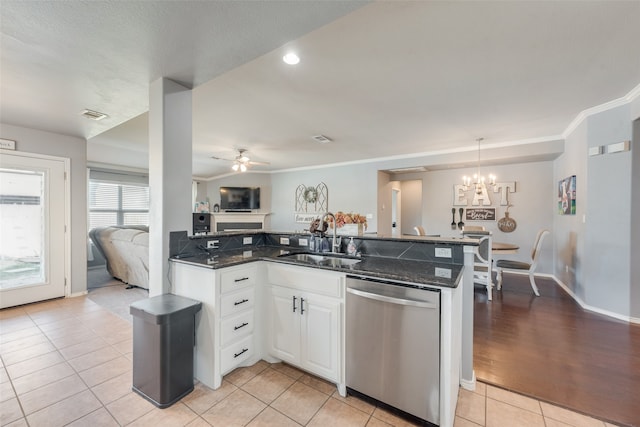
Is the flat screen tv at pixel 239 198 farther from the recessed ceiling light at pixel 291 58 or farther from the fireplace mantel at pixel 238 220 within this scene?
the recessed ceiling light at pixel 291 58

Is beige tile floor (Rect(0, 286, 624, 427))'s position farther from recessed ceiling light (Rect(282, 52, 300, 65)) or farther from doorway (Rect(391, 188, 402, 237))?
doorway (Rect(391, 188, 402, 237))

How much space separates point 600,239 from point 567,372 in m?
2.23

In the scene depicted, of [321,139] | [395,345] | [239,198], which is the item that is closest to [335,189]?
[321,139]

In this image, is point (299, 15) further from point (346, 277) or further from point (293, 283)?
point (293, 283)

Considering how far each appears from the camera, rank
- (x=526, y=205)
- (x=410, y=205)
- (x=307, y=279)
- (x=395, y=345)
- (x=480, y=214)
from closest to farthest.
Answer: (x=395, y=345), (x=307, y=279), (x=526, y=205), (x=480, y=214), (x=410, y=205)

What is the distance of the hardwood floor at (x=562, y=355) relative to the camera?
6.03 ft

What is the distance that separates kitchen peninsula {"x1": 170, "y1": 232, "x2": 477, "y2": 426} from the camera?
1772mm

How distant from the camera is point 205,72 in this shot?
2.17m

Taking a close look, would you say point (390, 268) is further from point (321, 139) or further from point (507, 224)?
point (507, 224)

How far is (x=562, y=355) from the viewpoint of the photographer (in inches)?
94.0

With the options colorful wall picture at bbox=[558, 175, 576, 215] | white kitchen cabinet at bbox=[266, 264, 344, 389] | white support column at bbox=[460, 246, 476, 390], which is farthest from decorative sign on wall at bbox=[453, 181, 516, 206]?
white kitchen cabinet at bbox=[266, 264, 344, 389]

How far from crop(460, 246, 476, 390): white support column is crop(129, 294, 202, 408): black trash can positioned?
1906mm

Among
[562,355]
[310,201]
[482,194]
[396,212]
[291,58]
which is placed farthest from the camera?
[396,212]

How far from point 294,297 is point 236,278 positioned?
0.47 metres
